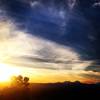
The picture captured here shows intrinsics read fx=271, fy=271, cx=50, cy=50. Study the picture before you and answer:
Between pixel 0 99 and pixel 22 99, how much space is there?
1397cm

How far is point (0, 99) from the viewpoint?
338ft

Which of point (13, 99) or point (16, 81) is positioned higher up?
point (16, 81)

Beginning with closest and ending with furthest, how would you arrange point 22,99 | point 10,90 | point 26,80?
point 22,99 < point 26,80 < point 10,90

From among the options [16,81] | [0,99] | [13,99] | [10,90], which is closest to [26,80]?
[16,81]

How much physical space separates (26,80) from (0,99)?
4302cm

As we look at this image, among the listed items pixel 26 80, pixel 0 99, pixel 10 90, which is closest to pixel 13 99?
pixel 0 99

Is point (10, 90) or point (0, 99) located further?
point (10, 90)

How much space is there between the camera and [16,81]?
14662 centimetres

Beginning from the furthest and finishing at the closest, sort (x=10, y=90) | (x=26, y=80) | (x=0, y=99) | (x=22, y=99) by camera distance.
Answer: (x=10, y=90) < (x=26, y=80) < (x=22, y=99) < (x=0, y=99)

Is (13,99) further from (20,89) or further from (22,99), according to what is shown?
(20,89)

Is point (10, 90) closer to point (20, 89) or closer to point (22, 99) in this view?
point (20, 89)

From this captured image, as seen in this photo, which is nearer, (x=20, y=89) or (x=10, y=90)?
(x=20, y=89)

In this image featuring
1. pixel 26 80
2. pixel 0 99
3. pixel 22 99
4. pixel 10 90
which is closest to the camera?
pixel 0 99

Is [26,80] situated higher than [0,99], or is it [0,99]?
[26,80]
